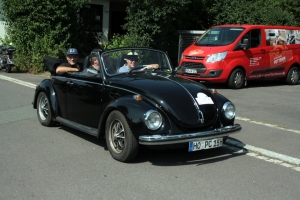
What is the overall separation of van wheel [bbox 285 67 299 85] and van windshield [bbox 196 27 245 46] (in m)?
2.82

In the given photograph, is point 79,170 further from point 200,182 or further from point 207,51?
point 207,51

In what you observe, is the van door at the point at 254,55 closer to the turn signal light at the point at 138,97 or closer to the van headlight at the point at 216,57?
the van headlight at the point at 216,57

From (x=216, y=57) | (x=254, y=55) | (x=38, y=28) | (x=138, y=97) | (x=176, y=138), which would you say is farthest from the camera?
(x=38, y=28)

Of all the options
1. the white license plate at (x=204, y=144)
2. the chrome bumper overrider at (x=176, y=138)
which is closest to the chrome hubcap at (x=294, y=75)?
the white license plate at (x=204, y=144)

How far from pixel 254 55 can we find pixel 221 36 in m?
1.26

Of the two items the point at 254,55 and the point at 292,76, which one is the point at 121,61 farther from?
the point at 292,76

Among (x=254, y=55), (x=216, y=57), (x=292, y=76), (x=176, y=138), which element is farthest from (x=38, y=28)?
(x=176, y=138)

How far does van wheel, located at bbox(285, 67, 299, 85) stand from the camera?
54.4 ft

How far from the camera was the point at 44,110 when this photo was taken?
880 cm

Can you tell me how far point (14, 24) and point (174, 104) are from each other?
1483 cm

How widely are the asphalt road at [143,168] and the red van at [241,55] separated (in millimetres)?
5323

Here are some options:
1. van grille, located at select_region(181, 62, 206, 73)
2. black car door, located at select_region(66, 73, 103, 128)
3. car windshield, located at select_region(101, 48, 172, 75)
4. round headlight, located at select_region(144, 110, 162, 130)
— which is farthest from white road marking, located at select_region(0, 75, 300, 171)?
van grille, located at select_region(181, 62, 206, 73)

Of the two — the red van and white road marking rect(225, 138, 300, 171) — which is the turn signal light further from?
the red van

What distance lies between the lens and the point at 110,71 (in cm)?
723
